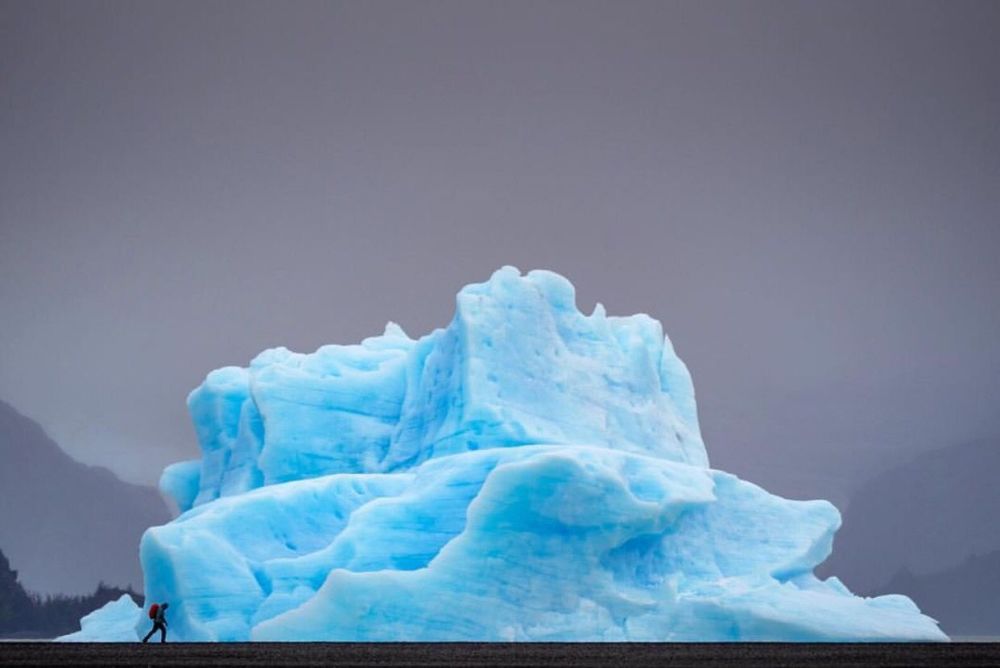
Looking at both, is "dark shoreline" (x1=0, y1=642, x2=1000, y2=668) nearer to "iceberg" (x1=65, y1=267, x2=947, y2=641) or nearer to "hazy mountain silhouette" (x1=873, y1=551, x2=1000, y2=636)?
"iceberg" (x1=65, y1=267, x2=947, y2=641)

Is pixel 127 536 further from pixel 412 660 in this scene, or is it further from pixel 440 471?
pixel 412 660

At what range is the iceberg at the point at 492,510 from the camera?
1551cm

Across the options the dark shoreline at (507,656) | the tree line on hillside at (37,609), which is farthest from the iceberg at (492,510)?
the tree line on hillside at (37,609)

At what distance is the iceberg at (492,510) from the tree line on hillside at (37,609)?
61.9ft

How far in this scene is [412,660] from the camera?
10219mm

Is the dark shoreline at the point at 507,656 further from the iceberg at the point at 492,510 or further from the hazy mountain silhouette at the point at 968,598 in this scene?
the hazy mountain silhouette at the point at 968,598

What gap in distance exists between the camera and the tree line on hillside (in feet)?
125

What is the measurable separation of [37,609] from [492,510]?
30587 millimetres

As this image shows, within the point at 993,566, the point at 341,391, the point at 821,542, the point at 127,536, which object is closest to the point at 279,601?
the point at 341,391

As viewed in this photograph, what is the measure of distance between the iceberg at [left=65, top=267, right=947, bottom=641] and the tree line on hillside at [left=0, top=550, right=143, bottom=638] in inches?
743

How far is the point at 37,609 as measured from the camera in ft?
134

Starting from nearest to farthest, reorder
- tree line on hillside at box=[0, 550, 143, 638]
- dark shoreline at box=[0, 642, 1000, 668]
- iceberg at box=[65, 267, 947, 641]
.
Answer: dark shoreline at box=[0, 642, 1000, 668], iceberg at box=[65, 267, 947, 641], tree line on hillside at box=[0, 550, 143, 638]

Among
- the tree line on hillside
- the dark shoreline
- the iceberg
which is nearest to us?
the dark shoreline

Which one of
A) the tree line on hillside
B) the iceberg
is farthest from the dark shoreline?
the tree line on hillside
